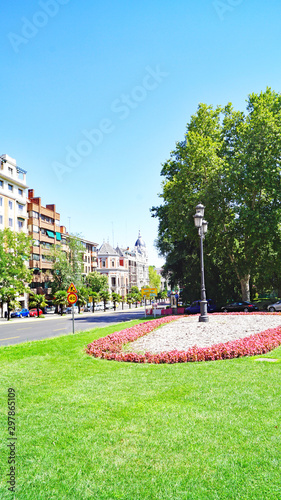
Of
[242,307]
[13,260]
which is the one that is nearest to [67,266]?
[13,260]

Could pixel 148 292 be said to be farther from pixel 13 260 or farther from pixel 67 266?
pixel 67 266

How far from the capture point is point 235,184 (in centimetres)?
3272

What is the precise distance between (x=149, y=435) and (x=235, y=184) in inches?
1180

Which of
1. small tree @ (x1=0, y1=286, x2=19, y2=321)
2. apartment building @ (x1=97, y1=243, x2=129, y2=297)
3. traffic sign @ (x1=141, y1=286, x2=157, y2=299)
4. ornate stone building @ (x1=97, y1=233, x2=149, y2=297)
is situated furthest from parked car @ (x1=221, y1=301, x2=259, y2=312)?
apartment building @ (x1=97, y1=243, x2=129, y2=297)

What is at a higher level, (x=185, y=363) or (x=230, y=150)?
(x=230, y=150)

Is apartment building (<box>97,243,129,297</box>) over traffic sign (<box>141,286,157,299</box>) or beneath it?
over

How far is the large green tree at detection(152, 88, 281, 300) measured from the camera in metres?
31.5

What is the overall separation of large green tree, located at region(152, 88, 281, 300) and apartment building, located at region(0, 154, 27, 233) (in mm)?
29520

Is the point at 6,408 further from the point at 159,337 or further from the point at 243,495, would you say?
the point at 159,337

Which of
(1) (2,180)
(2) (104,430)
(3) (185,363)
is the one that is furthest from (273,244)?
(1) (2,180)

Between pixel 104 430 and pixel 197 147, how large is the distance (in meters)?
30.9

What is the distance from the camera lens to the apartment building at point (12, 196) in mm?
57125

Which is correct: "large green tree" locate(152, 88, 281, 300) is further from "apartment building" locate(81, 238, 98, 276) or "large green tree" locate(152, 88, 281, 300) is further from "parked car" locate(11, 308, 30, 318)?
"apartment building" locate(81, 238, 98, 276)

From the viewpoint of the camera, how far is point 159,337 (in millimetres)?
14742
